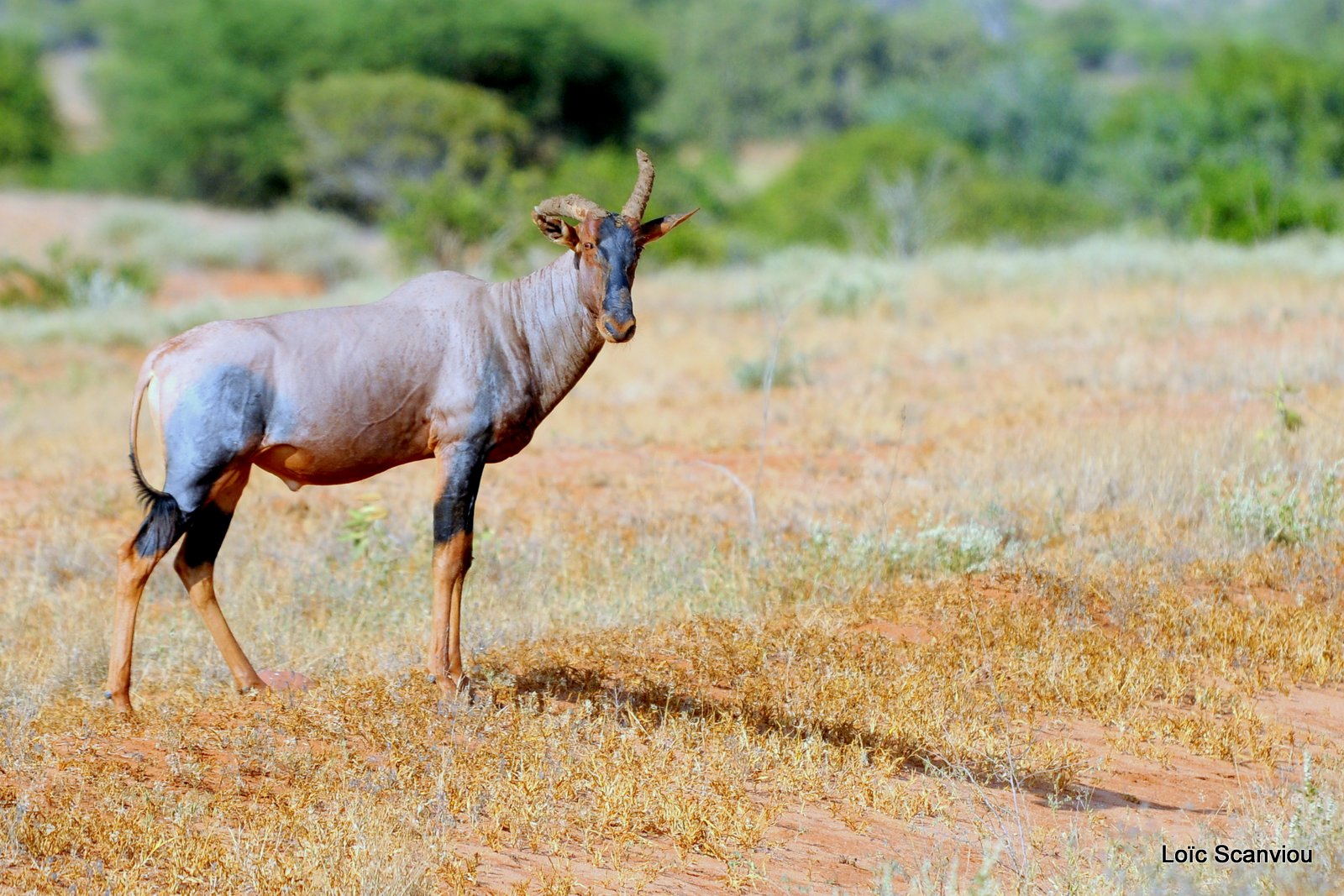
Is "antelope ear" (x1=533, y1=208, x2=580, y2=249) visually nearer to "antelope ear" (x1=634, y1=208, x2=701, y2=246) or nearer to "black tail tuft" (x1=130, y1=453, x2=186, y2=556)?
"antelope ear" (x1=634, y1=208, x2=701, y2=246)

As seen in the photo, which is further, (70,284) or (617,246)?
(70,284)

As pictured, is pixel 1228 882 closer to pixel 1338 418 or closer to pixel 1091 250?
pixel 1338 418

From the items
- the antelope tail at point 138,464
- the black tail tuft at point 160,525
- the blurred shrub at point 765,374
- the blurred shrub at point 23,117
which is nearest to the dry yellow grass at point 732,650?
the blurred shrub at point 765,374

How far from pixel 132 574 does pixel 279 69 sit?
3455cm

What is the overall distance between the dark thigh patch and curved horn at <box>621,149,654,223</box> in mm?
1591

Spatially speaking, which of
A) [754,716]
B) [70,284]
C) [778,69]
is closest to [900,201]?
[70,284]

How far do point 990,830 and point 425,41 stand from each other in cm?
3537

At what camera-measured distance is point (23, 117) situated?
44125 mm

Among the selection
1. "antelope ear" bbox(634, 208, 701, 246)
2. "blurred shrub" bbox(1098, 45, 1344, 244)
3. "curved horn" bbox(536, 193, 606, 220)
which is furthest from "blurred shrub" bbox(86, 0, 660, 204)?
"antelope ear" bbox(634, 208, 701, 246)

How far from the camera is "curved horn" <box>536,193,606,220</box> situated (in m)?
5.94

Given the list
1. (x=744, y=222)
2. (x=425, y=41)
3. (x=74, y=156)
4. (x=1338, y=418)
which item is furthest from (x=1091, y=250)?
(x=74, y=156)

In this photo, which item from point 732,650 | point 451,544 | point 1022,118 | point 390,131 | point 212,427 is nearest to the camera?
point 212,427

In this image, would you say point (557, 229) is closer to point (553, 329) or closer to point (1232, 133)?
point (553, 329)

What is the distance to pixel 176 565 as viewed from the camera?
6.34 metres
